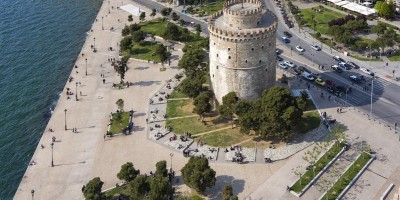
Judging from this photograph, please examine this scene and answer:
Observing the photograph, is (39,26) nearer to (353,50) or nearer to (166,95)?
(166,95)


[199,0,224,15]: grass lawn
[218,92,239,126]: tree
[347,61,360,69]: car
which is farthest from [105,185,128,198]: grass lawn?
[199,0,224,15]: grass lawn

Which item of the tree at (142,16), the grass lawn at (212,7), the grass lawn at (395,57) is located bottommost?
the grass lawn at (395,57)

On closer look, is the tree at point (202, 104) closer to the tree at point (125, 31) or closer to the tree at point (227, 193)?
Result: the tree at point (227, 193)

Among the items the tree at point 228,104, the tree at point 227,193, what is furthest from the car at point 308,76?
the tree at point 227,193

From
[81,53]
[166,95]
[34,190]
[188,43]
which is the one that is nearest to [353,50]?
[188,43]

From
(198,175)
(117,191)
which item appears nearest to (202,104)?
(198,175)

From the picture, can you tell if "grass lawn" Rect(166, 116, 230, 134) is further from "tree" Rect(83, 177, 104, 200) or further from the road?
the road
